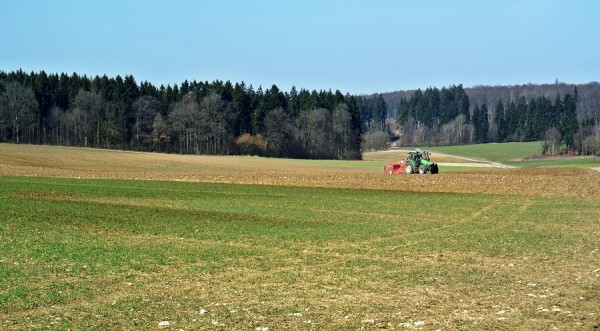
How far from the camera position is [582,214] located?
3309cm

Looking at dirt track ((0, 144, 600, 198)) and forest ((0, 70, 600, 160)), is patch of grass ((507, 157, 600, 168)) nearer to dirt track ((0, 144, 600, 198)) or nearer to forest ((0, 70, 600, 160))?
dirt track ((0, 144, 600, 198))

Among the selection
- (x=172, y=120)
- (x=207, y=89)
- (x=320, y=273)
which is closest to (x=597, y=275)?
(x=320, y=273)

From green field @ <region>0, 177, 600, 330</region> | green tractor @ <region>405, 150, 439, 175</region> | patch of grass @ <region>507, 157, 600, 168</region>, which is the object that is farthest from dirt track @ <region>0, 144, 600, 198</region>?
patch of grass @ <region>507, 157, 600, 168</region>

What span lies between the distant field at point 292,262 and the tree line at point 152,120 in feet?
322

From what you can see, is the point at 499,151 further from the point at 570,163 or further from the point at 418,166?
the point at 418,166

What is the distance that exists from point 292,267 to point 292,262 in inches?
31.4

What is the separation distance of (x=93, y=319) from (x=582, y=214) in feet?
88.9

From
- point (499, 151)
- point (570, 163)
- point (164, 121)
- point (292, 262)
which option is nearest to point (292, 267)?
point (292, 262)

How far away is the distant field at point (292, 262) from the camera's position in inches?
491

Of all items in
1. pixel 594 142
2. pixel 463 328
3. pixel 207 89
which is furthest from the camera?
pixel 207 89

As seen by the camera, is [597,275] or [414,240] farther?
[414,240]

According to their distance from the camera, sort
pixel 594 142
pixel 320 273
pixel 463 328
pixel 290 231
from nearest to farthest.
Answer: pixel 463 328, pixel 320 273, pixel 290 231, pixel 594 142

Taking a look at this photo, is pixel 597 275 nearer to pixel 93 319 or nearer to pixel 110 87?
pixel 93 319

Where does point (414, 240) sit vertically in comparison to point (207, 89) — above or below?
below
